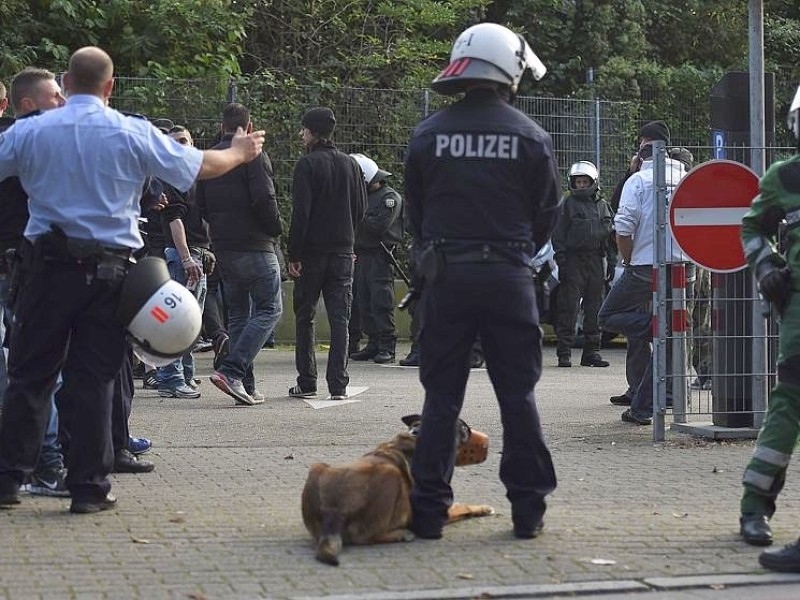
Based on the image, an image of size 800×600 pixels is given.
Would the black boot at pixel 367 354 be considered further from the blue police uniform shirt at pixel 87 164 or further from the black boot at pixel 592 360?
the blue police uniform shirt at pixel 87 164

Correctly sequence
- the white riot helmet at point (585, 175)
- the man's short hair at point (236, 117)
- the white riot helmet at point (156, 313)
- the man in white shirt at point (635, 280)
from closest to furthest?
the white riot helmet at point (156, 313) → the man in white shirt at point (635, 280) → the man's short hair at point (236, 117) → the white riot helmet at point (585, 175)

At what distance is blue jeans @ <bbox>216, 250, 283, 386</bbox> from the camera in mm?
11367

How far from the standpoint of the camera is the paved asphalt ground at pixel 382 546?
5762 mm

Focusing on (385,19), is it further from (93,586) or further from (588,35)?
(93,586)

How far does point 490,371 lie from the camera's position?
6617mm

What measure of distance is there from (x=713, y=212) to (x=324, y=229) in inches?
132

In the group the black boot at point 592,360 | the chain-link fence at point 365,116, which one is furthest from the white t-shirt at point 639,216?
the chain-link fence at point 365,116

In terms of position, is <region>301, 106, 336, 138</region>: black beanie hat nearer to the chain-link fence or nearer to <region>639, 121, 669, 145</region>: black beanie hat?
<region>639, 121, 669, 145</region>: black beanie hat

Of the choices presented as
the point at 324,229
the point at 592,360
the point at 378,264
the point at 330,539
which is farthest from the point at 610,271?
the point at 330,539

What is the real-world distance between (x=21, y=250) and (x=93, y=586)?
192 cm

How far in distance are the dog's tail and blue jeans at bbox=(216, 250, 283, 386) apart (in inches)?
204

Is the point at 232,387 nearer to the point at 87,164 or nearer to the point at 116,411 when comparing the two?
the point at 116,411

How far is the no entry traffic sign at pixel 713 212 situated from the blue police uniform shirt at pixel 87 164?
11.1 feet

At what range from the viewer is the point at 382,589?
224 inches
